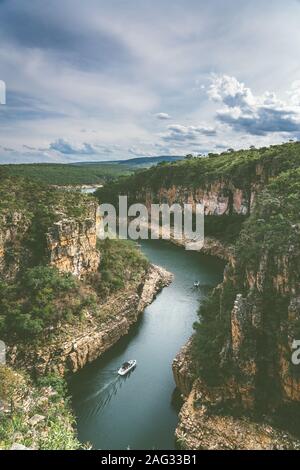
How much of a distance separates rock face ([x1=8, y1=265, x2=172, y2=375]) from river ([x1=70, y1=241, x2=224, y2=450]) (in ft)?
2.45

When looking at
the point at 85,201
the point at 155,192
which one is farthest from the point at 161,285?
the point at 155,192

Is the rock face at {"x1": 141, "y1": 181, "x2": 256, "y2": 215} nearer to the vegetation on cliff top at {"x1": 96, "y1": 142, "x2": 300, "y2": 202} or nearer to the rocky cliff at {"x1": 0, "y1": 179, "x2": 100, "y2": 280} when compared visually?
the vegetation on cliff top at {"x1": 96, "y1": 142, "x2": 300, "y2": 202}

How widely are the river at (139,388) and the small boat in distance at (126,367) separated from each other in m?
0.39

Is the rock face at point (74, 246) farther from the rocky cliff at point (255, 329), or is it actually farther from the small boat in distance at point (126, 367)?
the rocky cliff at point (255, 329)

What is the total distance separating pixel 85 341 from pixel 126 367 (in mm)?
3386

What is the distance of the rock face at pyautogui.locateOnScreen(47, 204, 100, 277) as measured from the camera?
103 feet

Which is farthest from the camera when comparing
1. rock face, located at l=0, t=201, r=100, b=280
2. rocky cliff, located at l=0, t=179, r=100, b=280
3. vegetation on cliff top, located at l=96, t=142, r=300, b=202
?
vegetation on cliff top, located at l=96, t=142, r=300, b=202

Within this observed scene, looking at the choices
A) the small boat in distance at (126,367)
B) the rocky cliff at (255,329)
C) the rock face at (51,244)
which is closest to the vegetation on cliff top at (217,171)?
the rocky cliff at (255,329)

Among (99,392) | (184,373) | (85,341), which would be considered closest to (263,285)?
(184,373)

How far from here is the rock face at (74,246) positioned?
3136cm

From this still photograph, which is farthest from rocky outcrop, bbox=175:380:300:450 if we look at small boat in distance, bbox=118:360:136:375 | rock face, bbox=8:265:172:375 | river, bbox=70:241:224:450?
rock face, bbox=8:265:172:375

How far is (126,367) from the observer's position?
27.3 metres

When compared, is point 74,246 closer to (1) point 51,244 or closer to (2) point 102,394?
(1) point 51,244

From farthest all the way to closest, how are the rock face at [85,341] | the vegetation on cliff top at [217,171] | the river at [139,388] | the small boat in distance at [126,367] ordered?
the vegetation on cliff top at [217,171]
the small boat in distance at [126,367]
the rock face at [85,341]
the river at [139,388]
